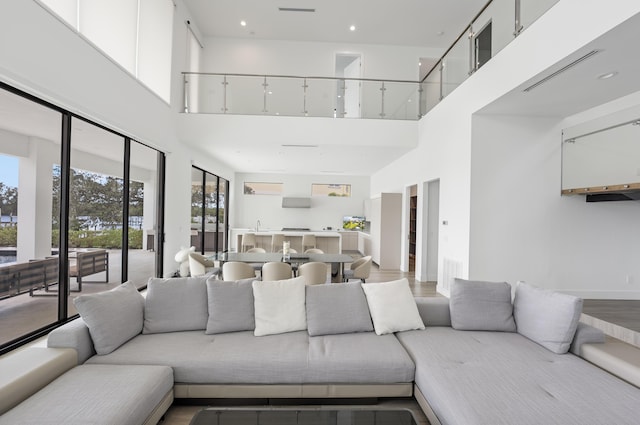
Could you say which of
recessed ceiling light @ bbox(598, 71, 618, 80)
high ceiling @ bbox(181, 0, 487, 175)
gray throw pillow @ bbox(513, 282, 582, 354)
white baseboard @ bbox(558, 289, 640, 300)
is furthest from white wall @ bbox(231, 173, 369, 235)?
gray throw pillow @ bbox(513, 282, 582, 354)

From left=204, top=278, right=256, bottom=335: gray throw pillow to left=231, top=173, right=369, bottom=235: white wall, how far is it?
945cm

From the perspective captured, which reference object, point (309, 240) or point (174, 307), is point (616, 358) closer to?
point (174, 307)

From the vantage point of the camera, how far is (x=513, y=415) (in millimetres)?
1783

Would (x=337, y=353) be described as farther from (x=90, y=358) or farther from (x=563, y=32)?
(x=563, y=32)

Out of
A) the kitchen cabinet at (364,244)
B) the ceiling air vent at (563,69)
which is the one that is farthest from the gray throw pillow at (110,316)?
the kitchen cabinet at (364,244)

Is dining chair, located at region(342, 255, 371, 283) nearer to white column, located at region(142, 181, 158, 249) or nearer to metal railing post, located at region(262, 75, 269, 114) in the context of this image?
white column, located at region(142, 181, 158, 249)

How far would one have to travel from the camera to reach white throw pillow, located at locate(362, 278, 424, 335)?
2971mm

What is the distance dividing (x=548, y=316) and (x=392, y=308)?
4.05 feet

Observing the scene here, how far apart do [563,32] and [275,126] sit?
500 cm

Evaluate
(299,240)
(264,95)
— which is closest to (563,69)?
(264,95)

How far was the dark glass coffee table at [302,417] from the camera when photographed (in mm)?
1897

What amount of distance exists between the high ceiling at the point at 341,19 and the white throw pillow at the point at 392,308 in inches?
262

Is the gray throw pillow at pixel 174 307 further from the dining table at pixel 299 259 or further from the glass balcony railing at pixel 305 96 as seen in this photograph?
the glass balcony railing at pixel 305 96

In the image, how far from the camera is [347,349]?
258 cm
